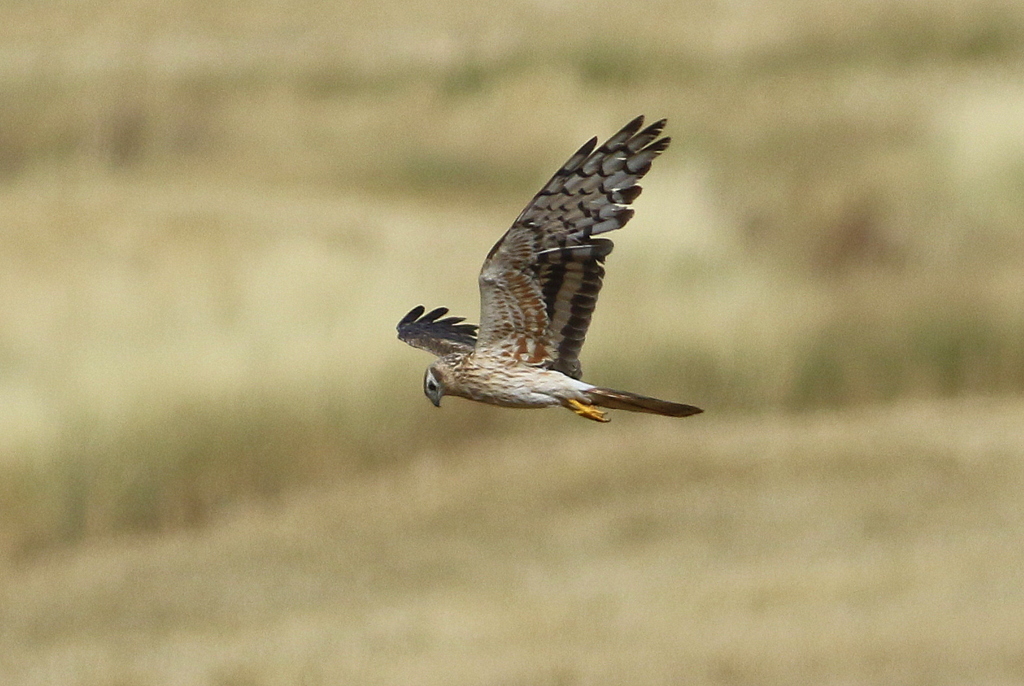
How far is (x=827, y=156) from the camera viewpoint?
768 inches

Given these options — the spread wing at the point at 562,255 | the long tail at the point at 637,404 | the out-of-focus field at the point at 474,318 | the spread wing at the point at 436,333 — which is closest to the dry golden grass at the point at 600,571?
the out-of-focus field at the point at 474,318

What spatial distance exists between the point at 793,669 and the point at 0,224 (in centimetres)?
932

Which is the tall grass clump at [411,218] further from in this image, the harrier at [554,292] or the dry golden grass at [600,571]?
the harrier at [554,292]

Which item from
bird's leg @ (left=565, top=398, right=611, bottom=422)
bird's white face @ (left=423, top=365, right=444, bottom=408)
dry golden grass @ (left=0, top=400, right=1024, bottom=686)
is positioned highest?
bird's white face @ (left=423, top=365, right=444, bottom=408)

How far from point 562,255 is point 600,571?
25.2 ft

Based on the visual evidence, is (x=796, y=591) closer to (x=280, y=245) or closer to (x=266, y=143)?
(x=280, y=245)

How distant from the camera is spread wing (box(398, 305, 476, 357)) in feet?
30.6

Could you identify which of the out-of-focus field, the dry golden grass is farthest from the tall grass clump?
the dry golden grass

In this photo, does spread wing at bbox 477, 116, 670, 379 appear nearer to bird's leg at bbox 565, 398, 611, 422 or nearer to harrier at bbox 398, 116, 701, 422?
harrier at bbox 398, 116, 701, 422

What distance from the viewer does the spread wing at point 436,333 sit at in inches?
367

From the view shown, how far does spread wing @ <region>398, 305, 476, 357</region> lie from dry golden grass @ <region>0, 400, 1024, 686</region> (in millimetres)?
4288

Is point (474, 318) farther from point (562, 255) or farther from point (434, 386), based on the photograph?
point (562, 255)

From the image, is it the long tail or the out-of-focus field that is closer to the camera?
the long tail

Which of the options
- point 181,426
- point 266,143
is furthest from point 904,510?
point 266,143
